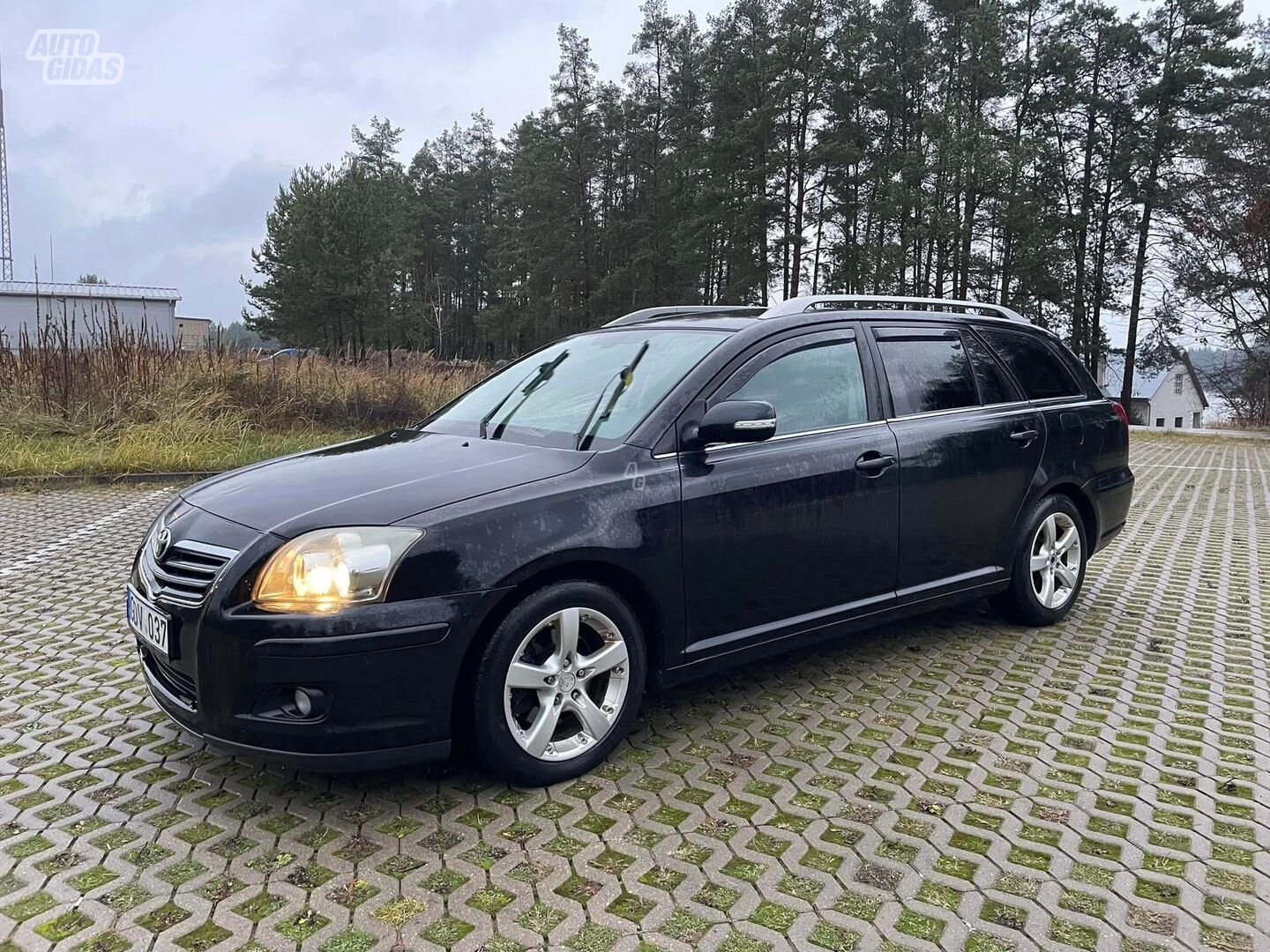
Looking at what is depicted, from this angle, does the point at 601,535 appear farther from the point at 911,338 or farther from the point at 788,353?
the point at 911,338

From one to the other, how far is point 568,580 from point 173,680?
1.39 meters

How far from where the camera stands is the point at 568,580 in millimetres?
3096

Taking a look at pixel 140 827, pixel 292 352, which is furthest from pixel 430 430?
pixel 292 352

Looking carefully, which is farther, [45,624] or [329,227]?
[329,227]

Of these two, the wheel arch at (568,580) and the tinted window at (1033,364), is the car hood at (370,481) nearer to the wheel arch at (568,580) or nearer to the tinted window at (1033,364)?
the wheel arch at (568,580)

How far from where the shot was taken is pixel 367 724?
2.74m

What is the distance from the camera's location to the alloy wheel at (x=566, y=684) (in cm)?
301

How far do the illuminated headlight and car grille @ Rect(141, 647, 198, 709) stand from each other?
1.47 ft

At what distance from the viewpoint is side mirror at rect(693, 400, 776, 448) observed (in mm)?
3381

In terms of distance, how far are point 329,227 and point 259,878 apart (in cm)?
3965

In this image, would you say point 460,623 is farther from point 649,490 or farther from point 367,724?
point 649,490

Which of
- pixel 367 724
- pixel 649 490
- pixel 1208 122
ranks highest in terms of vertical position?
pixel 1208 122

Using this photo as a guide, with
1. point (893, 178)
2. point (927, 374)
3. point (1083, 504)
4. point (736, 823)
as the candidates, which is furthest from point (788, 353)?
point (893, 178)

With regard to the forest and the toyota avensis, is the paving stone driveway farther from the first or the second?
the forest
